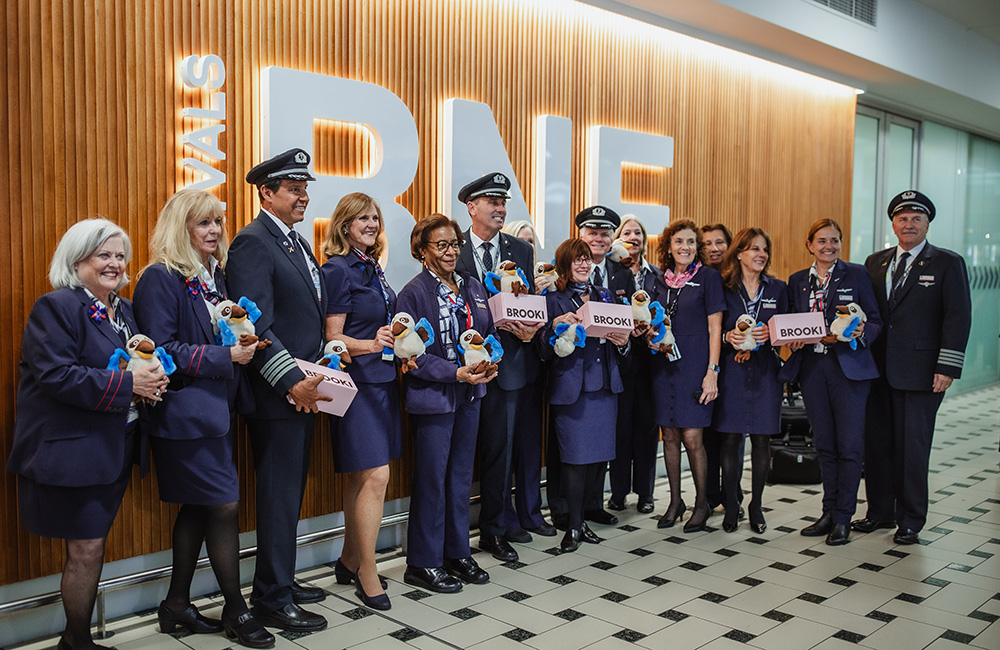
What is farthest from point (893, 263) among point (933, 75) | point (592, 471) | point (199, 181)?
point (933, 75)

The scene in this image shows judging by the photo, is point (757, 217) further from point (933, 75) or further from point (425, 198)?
point (425, 198)

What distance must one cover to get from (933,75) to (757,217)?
2990 mm

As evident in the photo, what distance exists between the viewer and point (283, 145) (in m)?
4.36

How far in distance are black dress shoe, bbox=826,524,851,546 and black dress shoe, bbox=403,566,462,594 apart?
2.36m

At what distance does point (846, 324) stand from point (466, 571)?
8.64 feet

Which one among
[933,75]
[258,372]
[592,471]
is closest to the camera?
[258,372]

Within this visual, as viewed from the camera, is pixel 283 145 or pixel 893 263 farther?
pixel 893 263

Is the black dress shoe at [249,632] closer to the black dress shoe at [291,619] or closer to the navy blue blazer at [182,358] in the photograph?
the black dress shoe at [291,619]

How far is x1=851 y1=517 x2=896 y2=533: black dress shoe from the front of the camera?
5.44 metres

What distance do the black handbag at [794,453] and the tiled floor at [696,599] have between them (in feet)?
3.32

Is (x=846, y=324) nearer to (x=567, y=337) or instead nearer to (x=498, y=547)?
(x=567, y=337)

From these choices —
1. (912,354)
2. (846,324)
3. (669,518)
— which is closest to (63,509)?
(669,518)

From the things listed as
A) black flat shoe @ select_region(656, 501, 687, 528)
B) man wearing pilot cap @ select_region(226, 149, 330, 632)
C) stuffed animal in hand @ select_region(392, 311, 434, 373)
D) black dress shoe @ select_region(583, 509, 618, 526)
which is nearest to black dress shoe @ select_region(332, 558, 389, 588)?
man wearing pilot cap @ select_region(226, 149, 330, 632)

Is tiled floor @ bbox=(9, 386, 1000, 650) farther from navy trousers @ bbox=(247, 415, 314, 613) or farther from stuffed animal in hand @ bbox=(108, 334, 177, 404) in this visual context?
stuffed animal in hand @ bbox=(108, 334, 177, 404)
